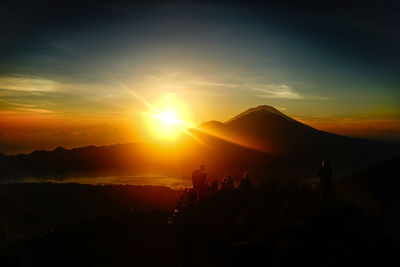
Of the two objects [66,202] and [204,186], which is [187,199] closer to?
[204,186]

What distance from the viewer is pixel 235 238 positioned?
17.1 m

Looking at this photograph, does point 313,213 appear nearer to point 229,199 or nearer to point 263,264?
point 263,264

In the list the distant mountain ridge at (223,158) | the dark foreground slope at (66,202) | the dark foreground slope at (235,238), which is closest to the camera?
the dark foreground slope at (235,238)

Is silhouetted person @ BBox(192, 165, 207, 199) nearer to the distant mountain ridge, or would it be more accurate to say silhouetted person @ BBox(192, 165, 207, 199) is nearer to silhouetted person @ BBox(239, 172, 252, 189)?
silhouetted person @ BBox(239, 172, 252, 189)

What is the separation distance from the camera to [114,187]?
87.0 meters

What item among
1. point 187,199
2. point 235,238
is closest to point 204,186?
point 187,199

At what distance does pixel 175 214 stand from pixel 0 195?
2913 inches

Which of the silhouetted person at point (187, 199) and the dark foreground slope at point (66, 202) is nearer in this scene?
the silhouetted person at point (187, 199)

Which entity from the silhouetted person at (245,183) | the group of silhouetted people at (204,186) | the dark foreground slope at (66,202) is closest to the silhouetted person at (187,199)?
the group of silhouetted people at (204,186)

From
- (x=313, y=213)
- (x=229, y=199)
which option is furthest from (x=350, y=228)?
(x=229, y=199)

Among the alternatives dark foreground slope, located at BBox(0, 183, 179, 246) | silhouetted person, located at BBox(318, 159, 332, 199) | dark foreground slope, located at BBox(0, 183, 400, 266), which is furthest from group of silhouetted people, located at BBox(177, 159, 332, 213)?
dark foreground slope, located at BBox(0, 183, 179, 246)

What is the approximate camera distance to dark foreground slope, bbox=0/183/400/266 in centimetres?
1420

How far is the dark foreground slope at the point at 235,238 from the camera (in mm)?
14203

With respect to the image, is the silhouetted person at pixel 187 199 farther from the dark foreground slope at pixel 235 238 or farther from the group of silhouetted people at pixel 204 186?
the dark foreground slope at pixel 235 238
